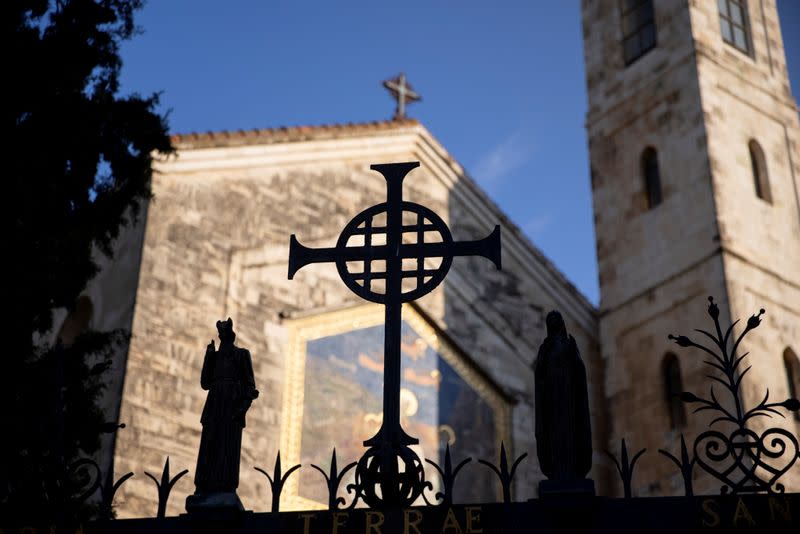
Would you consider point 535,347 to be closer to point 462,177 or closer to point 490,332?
point 490,332

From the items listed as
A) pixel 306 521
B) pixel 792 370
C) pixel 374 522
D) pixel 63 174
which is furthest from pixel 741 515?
pixel 792 370

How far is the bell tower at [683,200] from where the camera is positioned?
57.0 feet

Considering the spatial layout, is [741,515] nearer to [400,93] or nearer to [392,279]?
→ [392,279]

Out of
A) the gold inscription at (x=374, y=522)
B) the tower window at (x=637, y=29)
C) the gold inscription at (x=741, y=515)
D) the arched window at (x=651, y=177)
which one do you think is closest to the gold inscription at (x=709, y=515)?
the gold inscription at (x=741, y=515)

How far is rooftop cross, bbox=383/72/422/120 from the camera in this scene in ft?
67.9

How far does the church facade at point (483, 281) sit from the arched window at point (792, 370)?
4 cm

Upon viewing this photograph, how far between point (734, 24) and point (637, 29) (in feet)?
4.73

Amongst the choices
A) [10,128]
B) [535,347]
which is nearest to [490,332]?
[535,347]

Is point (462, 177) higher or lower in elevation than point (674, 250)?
higher

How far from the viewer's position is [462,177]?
1884cm

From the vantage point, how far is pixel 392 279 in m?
8.09

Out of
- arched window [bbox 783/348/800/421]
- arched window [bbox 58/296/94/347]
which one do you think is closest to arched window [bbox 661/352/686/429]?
arched window [bbox 783/348/800/421]

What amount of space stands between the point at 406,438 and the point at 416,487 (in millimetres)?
334

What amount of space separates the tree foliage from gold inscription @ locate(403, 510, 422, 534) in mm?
3007
